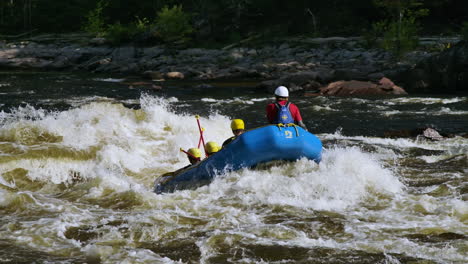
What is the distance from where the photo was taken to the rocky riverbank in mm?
24531

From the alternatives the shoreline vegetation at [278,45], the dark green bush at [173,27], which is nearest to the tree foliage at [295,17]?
the shoreline vegetation at [278,45]

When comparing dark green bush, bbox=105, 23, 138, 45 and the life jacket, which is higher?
the life jacket

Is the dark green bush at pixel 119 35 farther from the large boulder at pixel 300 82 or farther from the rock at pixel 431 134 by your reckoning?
the rock at pixel 431 134

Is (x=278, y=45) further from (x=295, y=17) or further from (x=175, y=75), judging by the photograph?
(x=175, y=75)

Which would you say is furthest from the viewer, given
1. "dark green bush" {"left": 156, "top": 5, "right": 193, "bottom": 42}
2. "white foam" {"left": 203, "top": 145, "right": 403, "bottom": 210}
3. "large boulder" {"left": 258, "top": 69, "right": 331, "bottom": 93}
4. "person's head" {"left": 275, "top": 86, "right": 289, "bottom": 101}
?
"dark green bush" {"left": 156, "top": 5, "right": 193, "bottom": 42}

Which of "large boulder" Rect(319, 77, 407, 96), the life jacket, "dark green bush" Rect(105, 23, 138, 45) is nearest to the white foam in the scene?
the life jacket

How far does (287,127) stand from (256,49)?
3029cm

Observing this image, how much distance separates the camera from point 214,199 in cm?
770

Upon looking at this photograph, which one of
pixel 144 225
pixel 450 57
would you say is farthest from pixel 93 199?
pixel 450 57

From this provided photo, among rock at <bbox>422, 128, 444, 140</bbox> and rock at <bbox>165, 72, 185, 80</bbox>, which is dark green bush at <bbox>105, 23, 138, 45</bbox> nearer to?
rock at <bbox>165, 72, 185, 80</bbox>

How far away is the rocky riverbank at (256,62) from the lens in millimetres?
24531

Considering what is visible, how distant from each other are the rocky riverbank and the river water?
10.5 meters

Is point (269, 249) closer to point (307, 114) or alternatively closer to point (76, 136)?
point (76, 136)

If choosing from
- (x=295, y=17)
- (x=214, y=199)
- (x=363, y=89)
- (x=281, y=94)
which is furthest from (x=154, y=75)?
(x=214, y=199)
